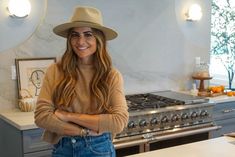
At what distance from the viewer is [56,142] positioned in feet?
6.19

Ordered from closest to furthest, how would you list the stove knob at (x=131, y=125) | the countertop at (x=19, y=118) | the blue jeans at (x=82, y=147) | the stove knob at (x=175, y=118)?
the blue jeans at (x=82, y=147) < the countertop at (x=19, y=118) < the stove knob at (x=131, y=125) < the stove knob at (x=175, y=118)

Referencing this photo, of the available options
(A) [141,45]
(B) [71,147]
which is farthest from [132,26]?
(B) [71,147]

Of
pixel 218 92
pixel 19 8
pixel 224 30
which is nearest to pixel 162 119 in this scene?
pixel 218 92

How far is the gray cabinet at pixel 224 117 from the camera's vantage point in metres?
3.67

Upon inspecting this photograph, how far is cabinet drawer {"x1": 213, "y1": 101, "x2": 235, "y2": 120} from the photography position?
3.66m

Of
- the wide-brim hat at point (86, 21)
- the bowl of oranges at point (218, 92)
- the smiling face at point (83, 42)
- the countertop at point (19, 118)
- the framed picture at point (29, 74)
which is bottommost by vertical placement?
the countertop at point (19, 118)

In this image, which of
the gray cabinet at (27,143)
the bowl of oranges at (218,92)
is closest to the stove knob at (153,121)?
the gray cabinet at (27,143)

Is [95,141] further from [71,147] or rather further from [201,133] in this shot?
[201,133]

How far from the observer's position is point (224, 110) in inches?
147

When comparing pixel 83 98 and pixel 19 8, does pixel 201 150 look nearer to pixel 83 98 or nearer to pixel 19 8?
pixel 83 98

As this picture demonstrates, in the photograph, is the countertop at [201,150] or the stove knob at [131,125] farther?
the stove knob at [131,125]

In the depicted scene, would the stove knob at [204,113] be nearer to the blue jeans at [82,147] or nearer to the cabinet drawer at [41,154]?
the cabinet drawer at [41,154]

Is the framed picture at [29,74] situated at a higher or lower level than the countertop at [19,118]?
higher

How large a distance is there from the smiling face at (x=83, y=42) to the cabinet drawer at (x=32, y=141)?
37.2 inches
